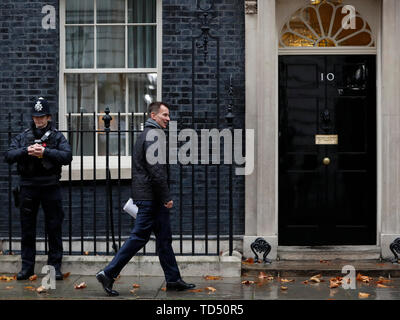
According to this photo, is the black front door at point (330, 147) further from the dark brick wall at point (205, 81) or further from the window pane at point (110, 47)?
the window pane at point (110, 47)

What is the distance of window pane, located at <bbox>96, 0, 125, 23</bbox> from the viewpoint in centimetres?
1013

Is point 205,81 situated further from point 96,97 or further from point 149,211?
point 149,211

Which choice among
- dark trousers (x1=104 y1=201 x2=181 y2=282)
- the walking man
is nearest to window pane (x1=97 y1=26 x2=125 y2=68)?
the walking man

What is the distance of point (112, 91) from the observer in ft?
33.4

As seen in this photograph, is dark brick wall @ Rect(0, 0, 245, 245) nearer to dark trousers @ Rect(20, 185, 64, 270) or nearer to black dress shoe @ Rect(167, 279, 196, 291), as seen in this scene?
dark trousers @ Rect(20, 185, 64, 270)

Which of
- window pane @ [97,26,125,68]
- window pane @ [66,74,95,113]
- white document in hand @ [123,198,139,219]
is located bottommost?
white document in hand @ [123,198,139,219]

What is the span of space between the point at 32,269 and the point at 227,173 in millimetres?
2724

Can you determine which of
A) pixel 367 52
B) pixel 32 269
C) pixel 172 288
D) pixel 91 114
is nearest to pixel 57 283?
pixel 32 269

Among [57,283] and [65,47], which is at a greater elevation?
[65,47]

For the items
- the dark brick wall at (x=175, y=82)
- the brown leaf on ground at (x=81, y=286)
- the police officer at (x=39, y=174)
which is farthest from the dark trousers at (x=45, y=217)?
the dark brick wall at (x=175, y=82)

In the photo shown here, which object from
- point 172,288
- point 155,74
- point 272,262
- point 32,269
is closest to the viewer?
point 172,288

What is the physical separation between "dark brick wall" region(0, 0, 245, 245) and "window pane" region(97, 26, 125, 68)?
613 mm

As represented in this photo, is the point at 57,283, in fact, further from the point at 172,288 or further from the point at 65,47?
the point at 65,47

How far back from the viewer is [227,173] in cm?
976
